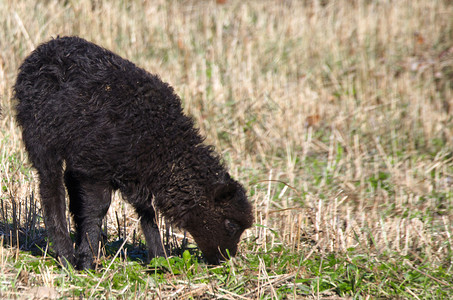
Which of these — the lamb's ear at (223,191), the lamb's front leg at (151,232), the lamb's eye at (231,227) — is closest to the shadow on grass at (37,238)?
the lamb's front leg at (151,232)

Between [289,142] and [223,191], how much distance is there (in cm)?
418

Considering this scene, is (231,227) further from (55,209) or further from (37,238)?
(37,238)

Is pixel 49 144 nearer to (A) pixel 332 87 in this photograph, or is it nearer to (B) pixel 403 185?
(B) pixel 403 185

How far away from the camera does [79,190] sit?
536 cm

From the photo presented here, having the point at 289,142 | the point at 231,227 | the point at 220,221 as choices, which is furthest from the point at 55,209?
the point at 289,142

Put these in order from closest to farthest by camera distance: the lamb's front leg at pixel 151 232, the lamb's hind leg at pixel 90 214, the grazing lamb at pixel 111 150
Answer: the grazing lamb at pixel 111 150 < the lamb's hind leg at pixel 90 214 < the lamb's front leg at pixel 151 232

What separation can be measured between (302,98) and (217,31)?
2.74 metres

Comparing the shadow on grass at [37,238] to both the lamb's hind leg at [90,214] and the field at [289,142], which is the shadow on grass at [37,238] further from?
→ the lamb's hind leg at [90,214]

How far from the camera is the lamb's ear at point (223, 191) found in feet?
16.8

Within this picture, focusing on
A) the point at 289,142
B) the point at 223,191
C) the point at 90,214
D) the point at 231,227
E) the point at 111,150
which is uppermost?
the point at 289,142

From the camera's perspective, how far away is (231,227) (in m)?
5.34

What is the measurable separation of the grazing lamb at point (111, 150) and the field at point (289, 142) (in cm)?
33

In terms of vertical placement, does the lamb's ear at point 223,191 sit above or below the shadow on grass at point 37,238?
above

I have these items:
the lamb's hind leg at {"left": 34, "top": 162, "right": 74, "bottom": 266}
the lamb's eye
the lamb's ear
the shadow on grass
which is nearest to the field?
the shadow on grass
